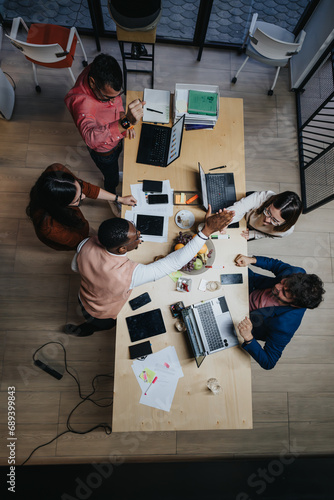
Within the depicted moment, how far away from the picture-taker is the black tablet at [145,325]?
208cm

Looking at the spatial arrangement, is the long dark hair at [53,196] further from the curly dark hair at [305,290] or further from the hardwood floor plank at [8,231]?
the curly dark hair at [305,290]

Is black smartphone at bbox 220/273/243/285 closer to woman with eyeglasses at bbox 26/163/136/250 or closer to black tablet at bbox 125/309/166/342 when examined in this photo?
black tablet at bbox 125/309/166/342

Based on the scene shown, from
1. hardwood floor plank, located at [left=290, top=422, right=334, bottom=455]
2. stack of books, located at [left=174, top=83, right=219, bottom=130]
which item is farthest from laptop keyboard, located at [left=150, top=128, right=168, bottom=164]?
hardwood floor plank, located at [left=290, top=422, right=334, bottom=455]

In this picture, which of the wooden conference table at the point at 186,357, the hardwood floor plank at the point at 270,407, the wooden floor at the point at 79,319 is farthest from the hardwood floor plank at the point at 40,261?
the hardwood floor plank at the point at 270,407

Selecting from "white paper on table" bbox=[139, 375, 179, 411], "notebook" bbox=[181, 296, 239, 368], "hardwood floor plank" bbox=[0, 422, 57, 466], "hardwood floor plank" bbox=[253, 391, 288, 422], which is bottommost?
"hardwood floor plank" bbox=[0, 422, 57, 466]

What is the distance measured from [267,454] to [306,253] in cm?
181

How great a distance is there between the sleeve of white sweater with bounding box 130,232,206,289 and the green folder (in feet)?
3.42

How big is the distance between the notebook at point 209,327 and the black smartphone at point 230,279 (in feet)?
0.38

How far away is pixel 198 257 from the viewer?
2.20 meters

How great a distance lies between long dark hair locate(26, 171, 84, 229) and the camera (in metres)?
1.80

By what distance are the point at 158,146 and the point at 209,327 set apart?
137 centimetres

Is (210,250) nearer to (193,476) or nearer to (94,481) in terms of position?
(193,476)

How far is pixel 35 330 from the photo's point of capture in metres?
2.79

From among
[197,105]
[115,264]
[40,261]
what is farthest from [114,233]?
[40,261]
